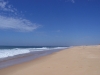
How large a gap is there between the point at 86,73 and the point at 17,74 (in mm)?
3207

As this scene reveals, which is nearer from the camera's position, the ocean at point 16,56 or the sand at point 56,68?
the sand at point 56,68

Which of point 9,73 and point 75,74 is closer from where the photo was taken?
point 75,74

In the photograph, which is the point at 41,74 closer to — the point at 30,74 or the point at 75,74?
the point at 30,74

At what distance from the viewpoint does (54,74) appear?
6.02 metres

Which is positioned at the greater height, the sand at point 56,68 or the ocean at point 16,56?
the ocean at point 16,56

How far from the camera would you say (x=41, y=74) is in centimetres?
606

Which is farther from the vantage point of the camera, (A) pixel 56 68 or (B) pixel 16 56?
(B) pixel 16 56

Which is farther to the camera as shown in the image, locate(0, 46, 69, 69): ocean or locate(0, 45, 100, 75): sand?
locate(0, 46, 69, 69): ocean

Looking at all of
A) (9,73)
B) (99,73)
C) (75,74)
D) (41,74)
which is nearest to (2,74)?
(9,73)

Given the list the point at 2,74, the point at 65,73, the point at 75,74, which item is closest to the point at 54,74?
the point at 65,73

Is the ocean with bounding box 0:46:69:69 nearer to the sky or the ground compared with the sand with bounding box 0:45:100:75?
nearer to the sky

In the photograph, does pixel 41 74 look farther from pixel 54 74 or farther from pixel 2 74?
pixel 2 74

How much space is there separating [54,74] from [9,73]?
2.23 metres

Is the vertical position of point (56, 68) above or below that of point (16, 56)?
below
